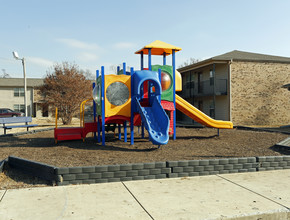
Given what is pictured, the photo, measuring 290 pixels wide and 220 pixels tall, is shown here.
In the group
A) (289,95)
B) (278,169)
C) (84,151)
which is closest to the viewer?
(278,169)

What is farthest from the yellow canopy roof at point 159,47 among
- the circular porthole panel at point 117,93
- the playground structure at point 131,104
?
the circular porthole panel at point 117,93

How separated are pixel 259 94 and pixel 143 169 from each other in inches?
774

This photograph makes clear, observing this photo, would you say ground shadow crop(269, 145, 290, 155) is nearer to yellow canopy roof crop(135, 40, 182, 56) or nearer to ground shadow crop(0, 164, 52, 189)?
yellow canopy roof crop(135, 40, 182, 56)

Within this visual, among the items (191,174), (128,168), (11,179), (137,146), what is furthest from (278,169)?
(11,179)

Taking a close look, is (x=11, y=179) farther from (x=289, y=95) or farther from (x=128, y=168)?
(x=289, y=95)

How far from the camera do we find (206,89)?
2486 cm

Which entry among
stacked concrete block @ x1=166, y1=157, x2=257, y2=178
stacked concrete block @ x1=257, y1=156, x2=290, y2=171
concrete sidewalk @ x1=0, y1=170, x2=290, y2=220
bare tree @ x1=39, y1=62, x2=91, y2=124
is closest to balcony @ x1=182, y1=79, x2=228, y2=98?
bare tree @ x1=39, y1=62, x2=91, y2=124

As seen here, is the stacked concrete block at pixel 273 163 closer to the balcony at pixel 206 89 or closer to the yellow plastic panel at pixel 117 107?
the yellow plastic panel at pixel 117 107

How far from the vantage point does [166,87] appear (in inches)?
446

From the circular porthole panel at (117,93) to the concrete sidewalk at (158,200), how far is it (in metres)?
4.66

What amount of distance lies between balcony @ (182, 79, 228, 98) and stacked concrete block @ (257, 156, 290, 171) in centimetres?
1528

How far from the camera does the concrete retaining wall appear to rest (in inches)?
209

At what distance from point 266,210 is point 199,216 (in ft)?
3.64

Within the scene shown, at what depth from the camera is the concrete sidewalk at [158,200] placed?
3.83 meters
